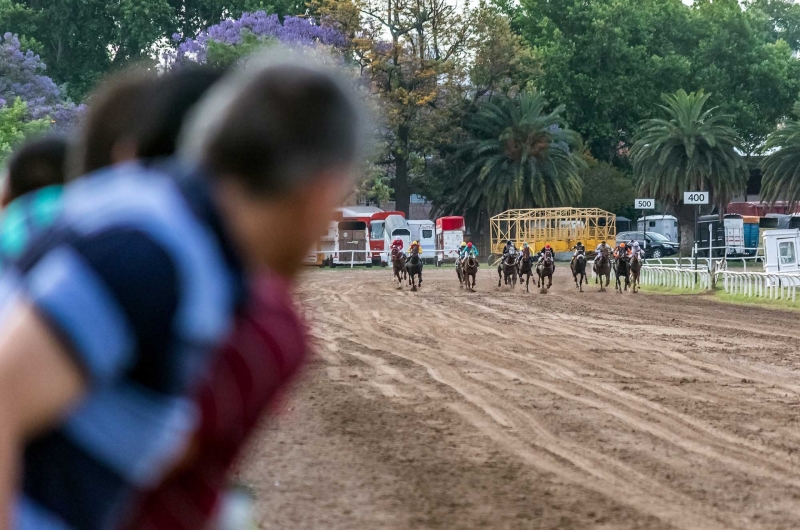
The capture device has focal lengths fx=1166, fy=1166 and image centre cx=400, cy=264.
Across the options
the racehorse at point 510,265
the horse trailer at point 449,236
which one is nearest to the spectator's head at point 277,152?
the racehorse at point 510,265

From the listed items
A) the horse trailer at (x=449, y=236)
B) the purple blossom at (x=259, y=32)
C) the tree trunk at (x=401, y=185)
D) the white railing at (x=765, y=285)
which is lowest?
the white railing at (x=765, y=285)

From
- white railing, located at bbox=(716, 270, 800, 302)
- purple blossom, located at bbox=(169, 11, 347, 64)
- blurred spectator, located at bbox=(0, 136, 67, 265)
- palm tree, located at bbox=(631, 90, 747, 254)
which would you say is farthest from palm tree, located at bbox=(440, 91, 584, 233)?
blurred spectator, located at bbox=(0, 136, 67, 265)

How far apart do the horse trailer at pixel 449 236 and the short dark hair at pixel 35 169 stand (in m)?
53.3

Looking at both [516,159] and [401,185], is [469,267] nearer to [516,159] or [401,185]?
[516,159]

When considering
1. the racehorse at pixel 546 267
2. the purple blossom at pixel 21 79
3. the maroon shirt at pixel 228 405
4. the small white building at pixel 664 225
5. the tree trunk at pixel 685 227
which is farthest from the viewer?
the small white building at pixel 664 225

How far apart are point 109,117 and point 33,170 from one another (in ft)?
3.90

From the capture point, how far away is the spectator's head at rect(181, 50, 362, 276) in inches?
61.1

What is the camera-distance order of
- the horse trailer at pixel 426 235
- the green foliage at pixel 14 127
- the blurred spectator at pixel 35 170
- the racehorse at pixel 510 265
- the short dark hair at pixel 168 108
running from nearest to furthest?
1. the short dark hair at pixel 168 108
2. the blurred spectator at pixel 35 170
3. the green foliage at pixel 14 127
4. the racehorse at pixel 510 265
5. the horse trailer at pixel 426 235

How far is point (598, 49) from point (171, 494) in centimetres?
6836

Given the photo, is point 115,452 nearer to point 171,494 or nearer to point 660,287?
point 171,494

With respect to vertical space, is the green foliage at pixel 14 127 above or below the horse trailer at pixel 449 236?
above

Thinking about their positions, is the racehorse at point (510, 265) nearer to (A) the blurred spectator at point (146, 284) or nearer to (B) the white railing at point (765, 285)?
(B) the white railing at point (765, 285)

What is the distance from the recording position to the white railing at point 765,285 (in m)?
25.6

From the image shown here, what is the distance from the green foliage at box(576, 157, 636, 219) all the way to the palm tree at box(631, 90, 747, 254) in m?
7.95
